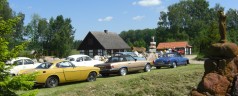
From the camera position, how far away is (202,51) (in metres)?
47.2

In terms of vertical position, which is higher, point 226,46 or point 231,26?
point 231,26

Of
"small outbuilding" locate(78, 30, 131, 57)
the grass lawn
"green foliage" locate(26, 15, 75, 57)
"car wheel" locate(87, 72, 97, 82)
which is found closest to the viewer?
the grass lawn

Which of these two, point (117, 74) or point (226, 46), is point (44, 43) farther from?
point (226, 46)

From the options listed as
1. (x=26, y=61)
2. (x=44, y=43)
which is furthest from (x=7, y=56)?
(x=44, y=43)

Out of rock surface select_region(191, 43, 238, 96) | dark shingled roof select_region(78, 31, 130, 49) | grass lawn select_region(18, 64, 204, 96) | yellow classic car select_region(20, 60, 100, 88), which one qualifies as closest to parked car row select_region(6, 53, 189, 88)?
yellow classic car select_region(20, 60, 100, 88)

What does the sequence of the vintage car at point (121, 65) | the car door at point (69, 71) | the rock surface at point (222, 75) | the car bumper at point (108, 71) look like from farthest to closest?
the vintage car at point (121, 65) → the car bumper at point (108, 71) → the car door at point (69, 71) → the rock surface at point (222, 75)

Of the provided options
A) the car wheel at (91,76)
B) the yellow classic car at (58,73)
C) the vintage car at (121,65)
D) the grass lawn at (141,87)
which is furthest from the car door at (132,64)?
the grass lawn at (141,87)

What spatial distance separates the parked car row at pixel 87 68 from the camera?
19.2 m

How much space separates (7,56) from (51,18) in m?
80.2

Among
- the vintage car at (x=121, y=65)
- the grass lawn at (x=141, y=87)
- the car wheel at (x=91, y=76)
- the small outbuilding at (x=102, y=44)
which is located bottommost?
the grass lawn at (x=141, y=87)

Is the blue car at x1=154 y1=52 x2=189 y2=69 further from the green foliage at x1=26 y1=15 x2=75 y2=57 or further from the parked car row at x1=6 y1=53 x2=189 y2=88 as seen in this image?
the green foliage at x1=26 y1=15 x2=75 y2=57

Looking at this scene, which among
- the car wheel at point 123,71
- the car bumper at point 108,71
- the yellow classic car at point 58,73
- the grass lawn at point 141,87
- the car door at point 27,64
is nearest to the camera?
the grass lawn at point 141,87

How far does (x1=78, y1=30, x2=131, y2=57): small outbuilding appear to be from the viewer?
6630 centimetres

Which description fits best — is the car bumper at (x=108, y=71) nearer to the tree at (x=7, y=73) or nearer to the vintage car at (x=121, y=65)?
the vintage car at (x=121, y=65)
